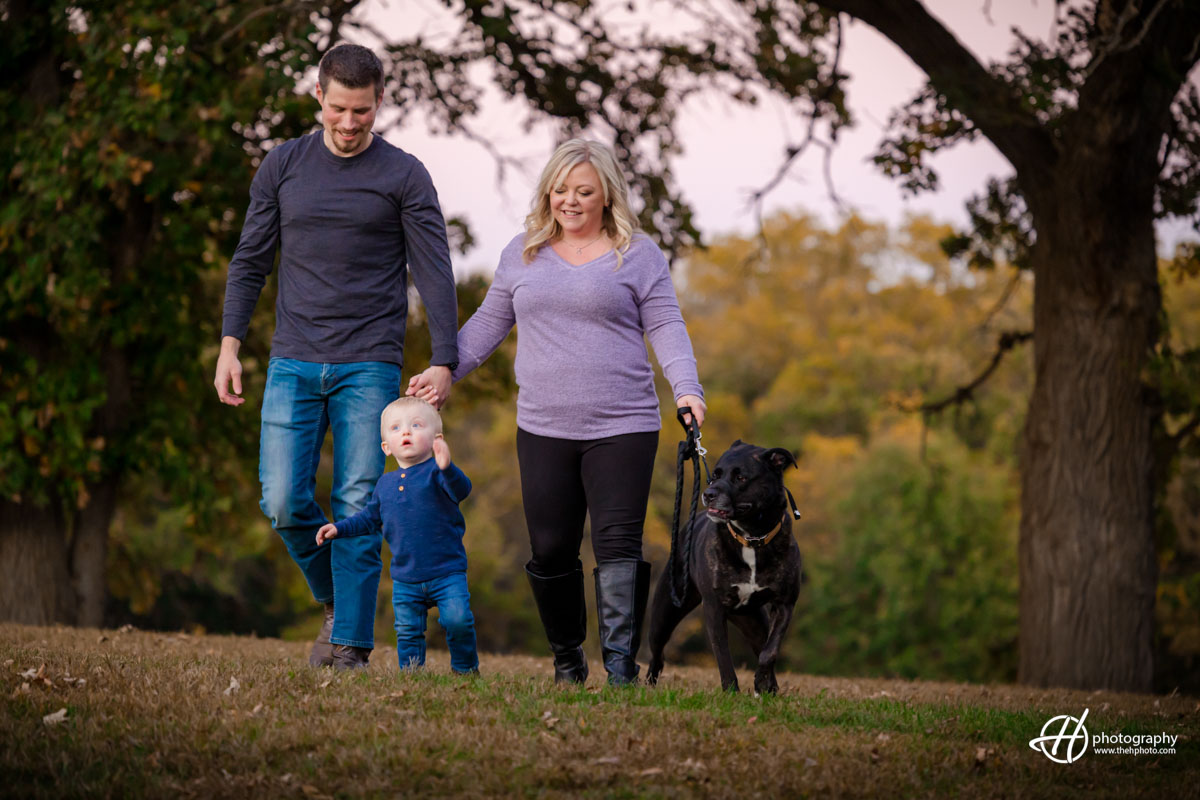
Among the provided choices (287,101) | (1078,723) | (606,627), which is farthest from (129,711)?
(287,101)

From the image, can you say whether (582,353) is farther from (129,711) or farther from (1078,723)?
(1078,723)

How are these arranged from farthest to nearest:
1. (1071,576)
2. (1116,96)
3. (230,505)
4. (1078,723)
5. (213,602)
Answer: (213,602) → (230,505) → (1071,576) → (1116,96) → (1078,723)

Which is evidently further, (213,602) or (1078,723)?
(213,602)

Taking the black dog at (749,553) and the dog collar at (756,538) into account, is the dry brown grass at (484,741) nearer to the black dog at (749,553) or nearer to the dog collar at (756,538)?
the black dog at (749,553)

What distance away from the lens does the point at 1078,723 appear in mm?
5312

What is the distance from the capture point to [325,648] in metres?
6.15

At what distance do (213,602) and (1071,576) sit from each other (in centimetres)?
2640

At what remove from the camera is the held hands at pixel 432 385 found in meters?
5.66

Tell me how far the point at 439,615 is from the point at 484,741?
135 centimetres

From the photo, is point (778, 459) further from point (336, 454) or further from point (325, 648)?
point (325, 648)

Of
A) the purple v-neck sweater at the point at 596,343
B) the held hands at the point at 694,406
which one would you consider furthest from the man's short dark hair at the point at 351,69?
the held hands at the point at 694,406

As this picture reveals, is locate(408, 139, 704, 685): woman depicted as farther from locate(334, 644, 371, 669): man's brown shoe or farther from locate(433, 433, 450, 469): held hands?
locate(334, 644, 371, 669): man's brown shoe

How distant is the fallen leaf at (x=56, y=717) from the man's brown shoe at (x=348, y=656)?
1.56m

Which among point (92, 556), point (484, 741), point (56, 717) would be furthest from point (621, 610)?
point (92, 556)
